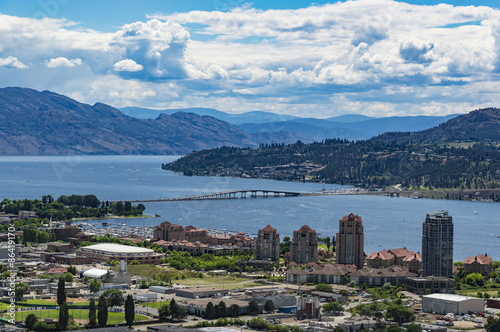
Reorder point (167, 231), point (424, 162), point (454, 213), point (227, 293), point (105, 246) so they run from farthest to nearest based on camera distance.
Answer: point (424, 162) < point (454, 213) < point (167, 231) < point (105, 246) < point (227, 293)

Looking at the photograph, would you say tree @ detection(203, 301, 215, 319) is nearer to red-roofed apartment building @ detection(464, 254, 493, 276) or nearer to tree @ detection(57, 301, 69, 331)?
tree @ detection(57, 301, 69, 331)

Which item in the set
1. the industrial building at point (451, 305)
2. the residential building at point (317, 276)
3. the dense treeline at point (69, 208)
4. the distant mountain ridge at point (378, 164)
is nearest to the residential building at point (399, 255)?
the residential building at point (317, 276)

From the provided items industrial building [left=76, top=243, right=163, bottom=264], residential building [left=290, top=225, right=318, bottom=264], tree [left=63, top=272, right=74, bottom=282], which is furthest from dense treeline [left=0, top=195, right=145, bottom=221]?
tree [left=63, top=272, right=74, bottom=282]

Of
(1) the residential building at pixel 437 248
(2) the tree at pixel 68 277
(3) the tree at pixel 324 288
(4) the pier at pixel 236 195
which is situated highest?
(4) the pier at pixel 236 195

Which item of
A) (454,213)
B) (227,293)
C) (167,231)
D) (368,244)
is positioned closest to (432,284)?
(227,293)

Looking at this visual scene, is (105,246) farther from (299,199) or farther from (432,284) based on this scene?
(299,199)

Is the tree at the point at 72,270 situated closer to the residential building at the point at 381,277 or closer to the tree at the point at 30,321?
the tree at the point at 30,321
